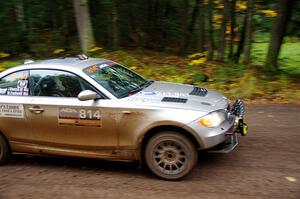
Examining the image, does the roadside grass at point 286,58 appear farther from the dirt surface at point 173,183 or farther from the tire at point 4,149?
the tire at point 4,149

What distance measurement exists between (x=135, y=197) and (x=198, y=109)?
147 cm

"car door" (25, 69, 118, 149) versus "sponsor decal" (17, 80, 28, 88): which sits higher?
"sponsor decal" (17, 80, 28, 88)

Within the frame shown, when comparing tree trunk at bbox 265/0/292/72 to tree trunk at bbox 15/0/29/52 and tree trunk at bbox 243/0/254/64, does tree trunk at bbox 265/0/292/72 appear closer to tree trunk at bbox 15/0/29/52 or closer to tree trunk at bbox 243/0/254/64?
tree trunk at bbox 243/0/254/64

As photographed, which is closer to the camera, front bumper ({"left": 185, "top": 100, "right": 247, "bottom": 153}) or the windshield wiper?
front bumper ({"left": 185, "top": 100, "right": 247, "bottom": 153})

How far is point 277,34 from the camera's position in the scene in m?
11.7

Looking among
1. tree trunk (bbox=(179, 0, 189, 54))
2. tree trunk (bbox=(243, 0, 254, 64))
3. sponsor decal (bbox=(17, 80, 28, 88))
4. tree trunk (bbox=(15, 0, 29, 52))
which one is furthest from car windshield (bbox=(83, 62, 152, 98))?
tree trunk (bbox=(15, 0, 29, 52))

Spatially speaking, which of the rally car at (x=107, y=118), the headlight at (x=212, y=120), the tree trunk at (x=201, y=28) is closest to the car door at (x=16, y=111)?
the rally car at (x=107, y=118)

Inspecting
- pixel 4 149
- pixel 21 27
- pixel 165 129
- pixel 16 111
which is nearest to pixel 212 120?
pixel 165 129

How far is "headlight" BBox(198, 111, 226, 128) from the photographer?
4.98 metres

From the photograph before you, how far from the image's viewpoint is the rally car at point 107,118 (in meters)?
5.05

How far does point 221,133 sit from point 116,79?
196 centimetres

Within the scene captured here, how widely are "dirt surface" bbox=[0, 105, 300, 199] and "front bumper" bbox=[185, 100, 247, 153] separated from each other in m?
0.41

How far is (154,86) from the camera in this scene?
6219 millimetres

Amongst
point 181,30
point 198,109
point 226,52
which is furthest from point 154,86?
point 181,30
